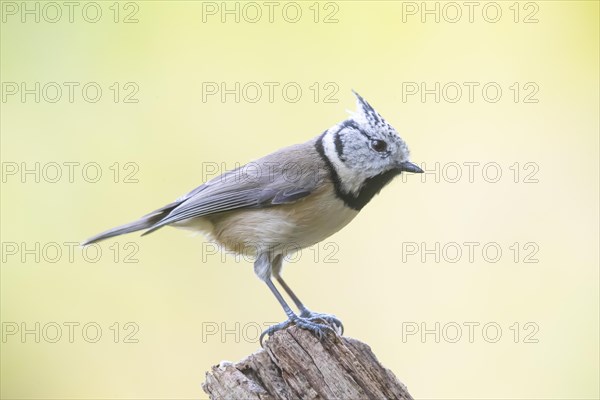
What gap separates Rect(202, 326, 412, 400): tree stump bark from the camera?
2.61 meters

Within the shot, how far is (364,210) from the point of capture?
535cm

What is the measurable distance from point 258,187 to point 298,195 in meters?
0.28

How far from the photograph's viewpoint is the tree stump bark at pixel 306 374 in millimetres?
2607

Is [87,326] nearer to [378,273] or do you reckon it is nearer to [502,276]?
[378,273]

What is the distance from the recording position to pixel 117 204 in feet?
17.0

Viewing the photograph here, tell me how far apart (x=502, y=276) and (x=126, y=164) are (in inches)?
106

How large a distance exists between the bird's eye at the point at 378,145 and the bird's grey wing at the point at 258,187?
11.5 inches
